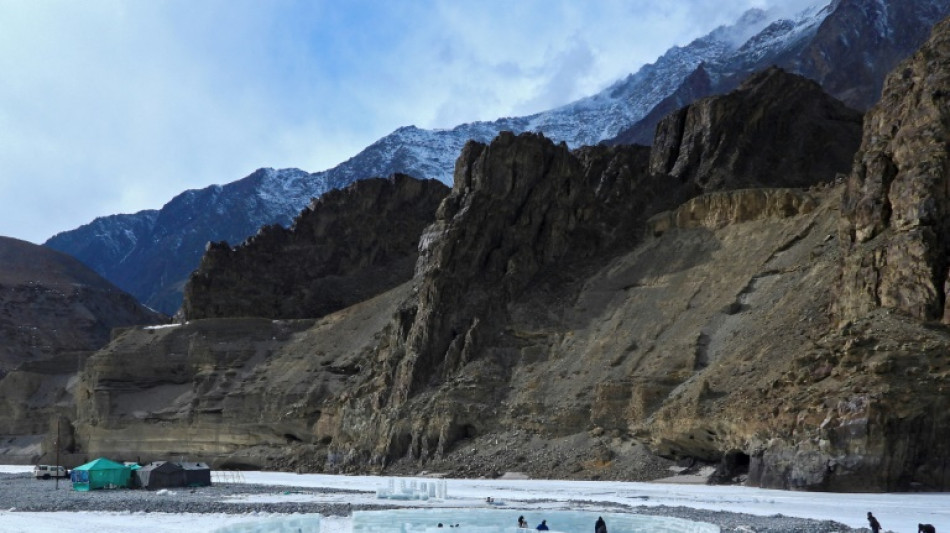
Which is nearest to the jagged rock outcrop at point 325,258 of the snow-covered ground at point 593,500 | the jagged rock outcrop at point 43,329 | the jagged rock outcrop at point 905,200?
the jagged rock outcrop at point 43,329

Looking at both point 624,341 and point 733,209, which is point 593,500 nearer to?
point 624,341

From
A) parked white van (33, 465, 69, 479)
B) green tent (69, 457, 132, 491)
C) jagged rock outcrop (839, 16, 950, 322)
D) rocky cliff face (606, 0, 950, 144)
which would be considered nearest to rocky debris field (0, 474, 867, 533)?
green tent (69, 457, 132, 491)

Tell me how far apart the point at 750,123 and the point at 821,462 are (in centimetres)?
6182

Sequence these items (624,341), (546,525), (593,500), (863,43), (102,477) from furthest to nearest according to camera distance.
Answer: (863,43), (624,341), (102,477), (593,500), (546,525)

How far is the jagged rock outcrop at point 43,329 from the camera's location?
4611 inches

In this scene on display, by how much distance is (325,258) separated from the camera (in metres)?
125

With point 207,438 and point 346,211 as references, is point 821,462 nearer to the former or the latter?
point 207,438

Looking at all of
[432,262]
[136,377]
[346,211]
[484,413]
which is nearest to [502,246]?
[432,262]

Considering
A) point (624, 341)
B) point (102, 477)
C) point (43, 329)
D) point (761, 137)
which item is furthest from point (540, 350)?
point (43, 329)

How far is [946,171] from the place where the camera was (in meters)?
54.8

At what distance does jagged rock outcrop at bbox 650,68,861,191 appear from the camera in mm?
103375

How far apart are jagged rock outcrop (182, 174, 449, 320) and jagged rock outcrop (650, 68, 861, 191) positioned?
28.3 meters

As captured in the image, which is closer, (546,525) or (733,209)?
(546,525)

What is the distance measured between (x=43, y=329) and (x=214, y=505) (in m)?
119
